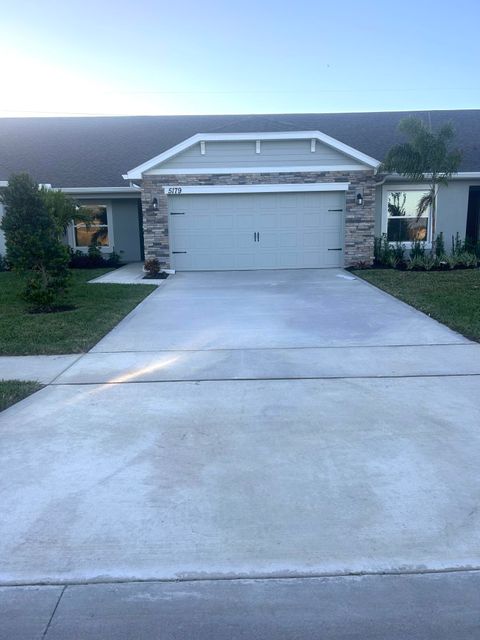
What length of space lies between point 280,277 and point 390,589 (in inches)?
498

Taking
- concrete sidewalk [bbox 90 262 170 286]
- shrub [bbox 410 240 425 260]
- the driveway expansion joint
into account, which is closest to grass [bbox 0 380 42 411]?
the driveway expansion joint

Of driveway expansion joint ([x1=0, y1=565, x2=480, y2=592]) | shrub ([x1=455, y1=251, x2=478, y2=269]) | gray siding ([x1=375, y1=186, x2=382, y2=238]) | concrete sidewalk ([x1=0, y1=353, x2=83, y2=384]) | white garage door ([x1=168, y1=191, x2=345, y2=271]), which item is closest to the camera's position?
driveway expansion joint ([x1=0, y1=565, x2=480, y2=592])

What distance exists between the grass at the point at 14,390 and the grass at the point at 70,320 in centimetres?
148

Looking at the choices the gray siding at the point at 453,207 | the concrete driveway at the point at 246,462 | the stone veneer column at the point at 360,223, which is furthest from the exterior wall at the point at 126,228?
the concrete driveway at the point at 246,462

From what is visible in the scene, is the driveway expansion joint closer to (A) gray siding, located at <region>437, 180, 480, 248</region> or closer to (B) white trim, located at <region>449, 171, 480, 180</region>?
(B) white trim, located at <region>449, 171, 480, 180</region>

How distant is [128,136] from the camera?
72.7 feet

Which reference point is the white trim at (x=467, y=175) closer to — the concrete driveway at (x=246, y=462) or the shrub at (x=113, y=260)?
the concrete driveway at (x=246, y=462)

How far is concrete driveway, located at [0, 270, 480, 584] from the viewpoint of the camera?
10.6ft

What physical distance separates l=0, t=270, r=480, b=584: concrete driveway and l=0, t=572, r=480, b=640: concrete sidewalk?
0.11 m

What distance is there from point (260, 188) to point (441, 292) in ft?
22.3

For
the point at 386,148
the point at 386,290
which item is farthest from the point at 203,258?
the point at 386,148

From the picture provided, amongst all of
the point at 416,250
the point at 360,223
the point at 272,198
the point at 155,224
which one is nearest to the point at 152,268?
the point at 155,224

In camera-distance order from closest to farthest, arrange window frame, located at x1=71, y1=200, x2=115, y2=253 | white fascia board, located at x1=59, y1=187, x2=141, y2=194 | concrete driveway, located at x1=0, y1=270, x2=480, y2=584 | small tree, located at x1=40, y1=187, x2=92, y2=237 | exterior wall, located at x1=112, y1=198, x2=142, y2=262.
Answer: concrete driveway, located at x1=0, y1=270, x2=480, y2=584
small tree, located at x1=40, y1=187, x2=92, y2=237
white fascia board, located at x1=59, y1=187, x2=141, y2=194
window frame, located at x1=71, y1=200, x2=115, y2=253
exterior wall, located at x1=112, y1=198, x2=142, y2=262

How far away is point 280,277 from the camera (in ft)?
50.2
